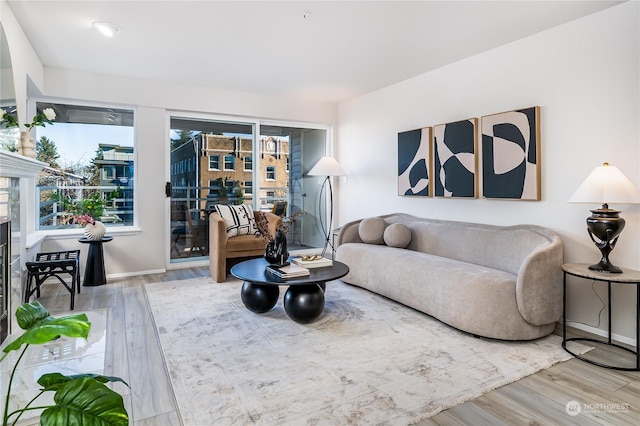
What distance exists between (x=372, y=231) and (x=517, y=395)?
8.17 ft

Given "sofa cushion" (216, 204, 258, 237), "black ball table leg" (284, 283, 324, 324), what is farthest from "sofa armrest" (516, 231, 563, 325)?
"sofa cushion" (216, 204, 258, 237)

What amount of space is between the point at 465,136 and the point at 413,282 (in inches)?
65.0

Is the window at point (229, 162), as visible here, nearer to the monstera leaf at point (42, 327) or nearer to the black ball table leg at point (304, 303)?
the black ball table leg at point (304, 303)

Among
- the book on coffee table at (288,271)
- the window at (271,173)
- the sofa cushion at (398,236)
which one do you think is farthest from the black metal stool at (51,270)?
the sofa cushion at (398,236)

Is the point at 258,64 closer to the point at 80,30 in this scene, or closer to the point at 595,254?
the point at 80,30

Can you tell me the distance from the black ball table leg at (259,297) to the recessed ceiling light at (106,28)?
2.43 meters

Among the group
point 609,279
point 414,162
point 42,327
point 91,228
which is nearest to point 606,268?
point 609,279

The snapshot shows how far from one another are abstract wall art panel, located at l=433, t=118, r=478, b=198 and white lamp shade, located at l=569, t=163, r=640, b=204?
126 centimetres

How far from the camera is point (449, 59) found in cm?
397

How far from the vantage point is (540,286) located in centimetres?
270

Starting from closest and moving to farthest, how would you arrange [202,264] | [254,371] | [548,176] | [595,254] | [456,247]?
[254,371] → [595,254] → [548,176] → [456,247] → [202,264]

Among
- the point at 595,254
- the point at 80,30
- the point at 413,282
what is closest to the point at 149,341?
the point at 413,282

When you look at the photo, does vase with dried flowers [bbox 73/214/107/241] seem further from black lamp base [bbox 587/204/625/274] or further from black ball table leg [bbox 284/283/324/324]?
black lamp base [bbox 587/204/625/274]

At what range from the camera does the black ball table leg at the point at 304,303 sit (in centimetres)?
298
